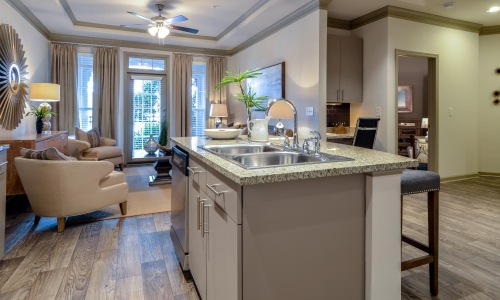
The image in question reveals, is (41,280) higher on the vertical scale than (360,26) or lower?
lower

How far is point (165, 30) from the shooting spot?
4.68 meters

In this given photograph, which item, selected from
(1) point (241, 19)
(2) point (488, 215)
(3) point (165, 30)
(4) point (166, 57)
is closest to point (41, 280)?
(3) point (165, 30)

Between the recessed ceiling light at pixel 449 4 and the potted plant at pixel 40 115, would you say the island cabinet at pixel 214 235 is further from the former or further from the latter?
the recessed ceiling light at pixel 449 4

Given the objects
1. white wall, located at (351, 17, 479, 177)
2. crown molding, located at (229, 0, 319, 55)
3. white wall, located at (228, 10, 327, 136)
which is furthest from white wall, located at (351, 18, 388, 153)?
crown molding, located at (229, 0, 319, 55)

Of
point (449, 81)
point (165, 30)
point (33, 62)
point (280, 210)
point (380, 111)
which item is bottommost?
point (280, 210)

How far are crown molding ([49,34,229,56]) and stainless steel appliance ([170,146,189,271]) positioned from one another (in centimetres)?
515

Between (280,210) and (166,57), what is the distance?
6.60 metres

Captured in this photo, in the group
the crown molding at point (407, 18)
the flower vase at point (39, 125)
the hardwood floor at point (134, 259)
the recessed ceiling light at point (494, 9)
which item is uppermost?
the recessed ceiling light at point (494, 9)

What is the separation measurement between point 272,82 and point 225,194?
13.9 ft

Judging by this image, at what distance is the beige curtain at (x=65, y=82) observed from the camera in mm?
6066

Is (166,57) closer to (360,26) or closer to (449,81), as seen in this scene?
(360,26)

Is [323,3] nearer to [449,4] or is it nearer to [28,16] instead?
[449,4]

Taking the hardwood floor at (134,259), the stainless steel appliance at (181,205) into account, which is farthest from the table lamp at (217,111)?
the stainless steel appliance at (181,205)

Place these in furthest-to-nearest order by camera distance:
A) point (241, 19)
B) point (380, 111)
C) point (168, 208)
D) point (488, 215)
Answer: point (241, 19)
point (380, 111)
point (168, 208)
point (488, 215)
